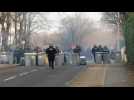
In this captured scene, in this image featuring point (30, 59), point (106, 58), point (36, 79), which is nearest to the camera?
point (36, 79)

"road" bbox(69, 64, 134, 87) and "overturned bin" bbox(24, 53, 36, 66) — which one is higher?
"overturned bin" bbox(24, 53, 36, 66)

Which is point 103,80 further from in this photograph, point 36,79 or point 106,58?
point 106,58

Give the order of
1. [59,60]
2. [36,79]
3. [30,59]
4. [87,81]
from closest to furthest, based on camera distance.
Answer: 1. [87,81]
2. [36,79]
3. [59,60]
4. [30,59]

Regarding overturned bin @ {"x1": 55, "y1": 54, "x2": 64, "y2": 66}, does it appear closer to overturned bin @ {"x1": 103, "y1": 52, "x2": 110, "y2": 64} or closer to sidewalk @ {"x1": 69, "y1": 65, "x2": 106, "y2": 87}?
overturned bin @ {"x1": 103, "y1": 52, "x2": 110, "y2": 64}

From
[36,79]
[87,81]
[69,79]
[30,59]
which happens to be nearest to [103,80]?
[87,81]

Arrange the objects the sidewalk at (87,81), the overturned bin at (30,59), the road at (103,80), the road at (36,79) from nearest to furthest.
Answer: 1. the sidewalk at (87,81)
2. the road at (103,80)
3. the road at (36,79)
4. the overturned bin at (30,59)

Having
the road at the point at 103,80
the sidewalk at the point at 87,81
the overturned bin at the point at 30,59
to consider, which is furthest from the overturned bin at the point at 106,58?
the sidewalk at the point at 87,81

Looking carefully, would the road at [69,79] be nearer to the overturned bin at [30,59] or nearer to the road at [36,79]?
the road at [36,79]

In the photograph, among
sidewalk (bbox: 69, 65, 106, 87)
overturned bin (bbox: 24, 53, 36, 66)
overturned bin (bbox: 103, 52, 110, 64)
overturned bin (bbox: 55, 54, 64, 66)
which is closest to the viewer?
sidewalk (bbox: 69, 65, 106, 87)

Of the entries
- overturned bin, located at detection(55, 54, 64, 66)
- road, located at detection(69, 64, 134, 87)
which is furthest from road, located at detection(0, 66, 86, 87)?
overturned bin, located at detection(55, 54, 64, 66)
